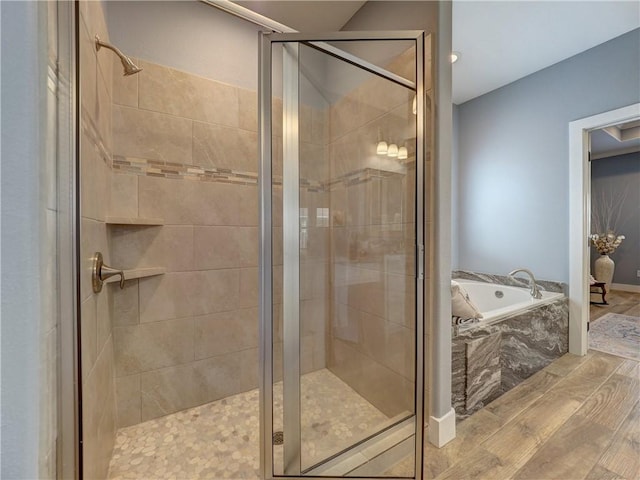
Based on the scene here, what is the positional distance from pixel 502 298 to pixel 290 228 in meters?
2.53

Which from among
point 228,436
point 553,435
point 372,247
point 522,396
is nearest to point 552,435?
point 553,435

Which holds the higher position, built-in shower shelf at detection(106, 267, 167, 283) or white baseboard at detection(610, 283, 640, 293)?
built-in shower shelf at detection(106, 267, 167, 283)

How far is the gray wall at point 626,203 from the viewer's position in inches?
166

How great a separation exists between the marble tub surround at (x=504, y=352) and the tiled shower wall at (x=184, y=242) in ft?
2.69

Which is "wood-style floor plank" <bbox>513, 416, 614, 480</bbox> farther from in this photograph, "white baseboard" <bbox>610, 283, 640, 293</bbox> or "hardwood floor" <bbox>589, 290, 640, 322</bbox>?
"white baseboard" <bbox>610, 283, 640, 293</bbox>

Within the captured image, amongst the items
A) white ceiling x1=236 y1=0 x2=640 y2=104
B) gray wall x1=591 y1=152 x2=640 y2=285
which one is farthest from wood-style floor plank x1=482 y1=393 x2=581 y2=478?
gray wall x1=591 y1=152 x2=640 y2=285

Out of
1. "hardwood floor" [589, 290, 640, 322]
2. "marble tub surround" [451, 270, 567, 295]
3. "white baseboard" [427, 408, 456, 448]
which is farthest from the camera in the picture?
"hardwood floor" [589, 290, 640, 322]

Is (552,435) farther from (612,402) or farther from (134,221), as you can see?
(134,221)

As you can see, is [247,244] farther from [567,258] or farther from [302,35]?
[567,258]

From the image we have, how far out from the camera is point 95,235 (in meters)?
1.02

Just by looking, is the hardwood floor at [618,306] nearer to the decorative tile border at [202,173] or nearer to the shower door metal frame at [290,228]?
the shower door metal frame at [290,228]

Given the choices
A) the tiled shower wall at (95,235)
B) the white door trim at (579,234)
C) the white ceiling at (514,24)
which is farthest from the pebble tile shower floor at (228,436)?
the white ceiling at (514,24)

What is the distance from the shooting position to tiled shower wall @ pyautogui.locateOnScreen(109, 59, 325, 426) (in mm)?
1449

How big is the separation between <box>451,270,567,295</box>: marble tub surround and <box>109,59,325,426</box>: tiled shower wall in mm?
2354
